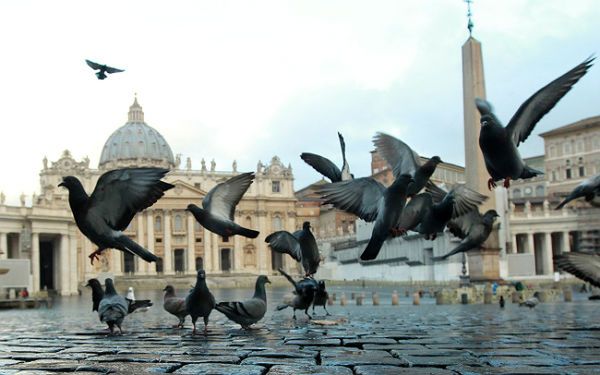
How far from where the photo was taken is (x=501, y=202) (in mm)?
47250

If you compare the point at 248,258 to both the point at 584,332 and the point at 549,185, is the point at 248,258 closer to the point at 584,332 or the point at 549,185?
the point at 549,185

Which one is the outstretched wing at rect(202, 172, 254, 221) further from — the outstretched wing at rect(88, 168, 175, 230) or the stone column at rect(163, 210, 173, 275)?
the stone column at rect(163, 210, 173, 275)

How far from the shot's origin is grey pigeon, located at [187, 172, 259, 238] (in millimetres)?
8305

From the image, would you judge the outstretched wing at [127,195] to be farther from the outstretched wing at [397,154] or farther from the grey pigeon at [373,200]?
the outstretched wing at [397,154]

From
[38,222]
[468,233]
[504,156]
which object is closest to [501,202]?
[38,222]

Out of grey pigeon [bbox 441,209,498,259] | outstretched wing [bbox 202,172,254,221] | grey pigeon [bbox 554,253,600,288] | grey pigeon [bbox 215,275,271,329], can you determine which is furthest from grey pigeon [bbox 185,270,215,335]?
grey pigeon [bbox 554,253,600,288]

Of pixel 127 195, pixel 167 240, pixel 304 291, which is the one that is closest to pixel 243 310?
pixel 304 291

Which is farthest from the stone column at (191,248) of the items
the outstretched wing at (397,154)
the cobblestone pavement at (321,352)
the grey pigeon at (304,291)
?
the outstretched wing at (397,154)

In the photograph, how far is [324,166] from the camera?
31.0 ft

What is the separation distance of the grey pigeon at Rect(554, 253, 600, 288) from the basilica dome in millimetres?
109845

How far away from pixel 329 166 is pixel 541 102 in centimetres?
293

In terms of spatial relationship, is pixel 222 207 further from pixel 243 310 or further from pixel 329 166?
pixel 243 310

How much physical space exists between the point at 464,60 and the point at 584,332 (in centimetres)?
1307

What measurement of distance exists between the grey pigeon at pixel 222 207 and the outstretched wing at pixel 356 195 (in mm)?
920
